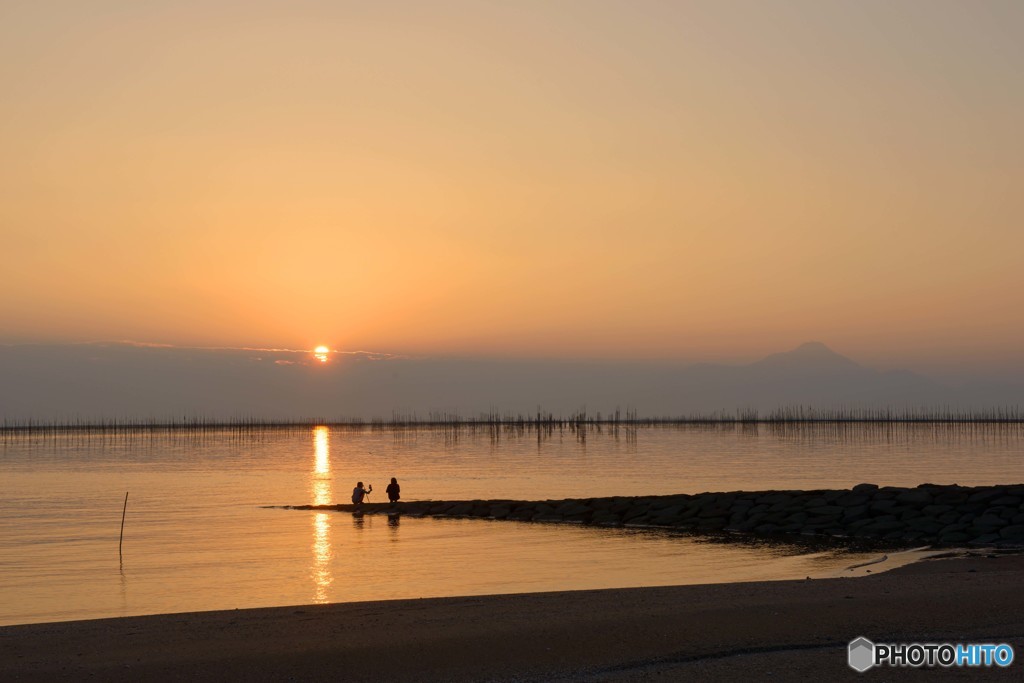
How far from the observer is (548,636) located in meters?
12.2

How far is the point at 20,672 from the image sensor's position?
11062mm

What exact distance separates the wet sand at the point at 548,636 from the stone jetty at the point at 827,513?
11.3 metres

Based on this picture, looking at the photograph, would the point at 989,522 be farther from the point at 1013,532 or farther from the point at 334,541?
the point at 334,541

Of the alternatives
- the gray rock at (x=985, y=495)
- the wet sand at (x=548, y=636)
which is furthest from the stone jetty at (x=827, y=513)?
the wet sand at (x=548, y=636)

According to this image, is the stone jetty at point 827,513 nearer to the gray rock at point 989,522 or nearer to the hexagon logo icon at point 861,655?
the gray rock at point 989,522

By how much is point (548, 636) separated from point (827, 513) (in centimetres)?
1919

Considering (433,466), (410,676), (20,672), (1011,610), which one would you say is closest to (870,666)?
(1011,610)

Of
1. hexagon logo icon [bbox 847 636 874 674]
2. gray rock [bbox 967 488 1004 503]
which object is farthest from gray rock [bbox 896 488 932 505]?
hexagon logo icon [bbox 847 636 874 674]

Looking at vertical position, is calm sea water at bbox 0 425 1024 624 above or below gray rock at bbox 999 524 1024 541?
below

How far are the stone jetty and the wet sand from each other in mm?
11252

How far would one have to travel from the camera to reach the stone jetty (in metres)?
26.2

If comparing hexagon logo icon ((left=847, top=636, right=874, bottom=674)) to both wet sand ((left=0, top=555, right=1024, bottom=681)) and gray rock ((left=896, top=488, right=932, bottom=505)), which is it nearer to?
wet sand ((left=0, top=555, right=1024, bottom=681))

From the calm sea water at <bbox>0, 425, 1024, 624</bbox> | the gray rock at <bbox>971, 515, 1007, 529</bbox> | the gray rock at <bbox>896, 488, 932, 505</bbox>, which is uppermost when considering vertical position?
the gray rock at <bbox>896, 488, 932, 505</bbox>

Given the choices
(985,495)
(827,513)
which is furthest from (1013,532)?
(827,513)
